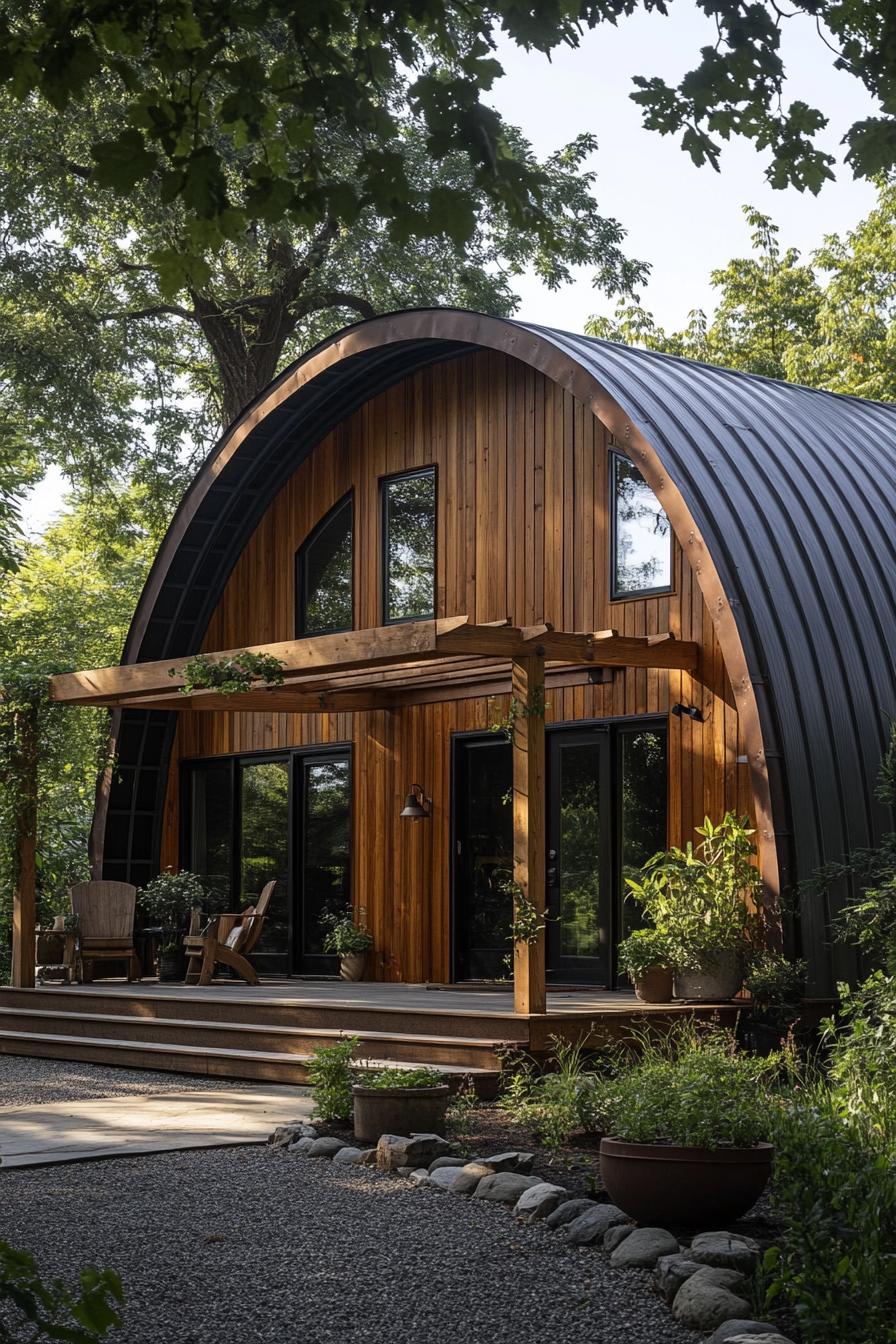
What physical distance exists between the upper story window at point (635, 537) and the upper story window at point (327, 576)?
3.41 m

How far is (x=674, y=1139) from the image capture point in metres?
6.14

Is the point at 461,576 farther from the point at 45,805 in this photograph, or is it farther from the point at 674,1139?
the point at 674,1139

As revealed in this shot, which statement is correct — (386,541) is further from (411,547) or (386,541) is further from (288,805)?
(288,805)

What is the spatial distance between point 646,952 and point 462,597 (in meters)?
4.50

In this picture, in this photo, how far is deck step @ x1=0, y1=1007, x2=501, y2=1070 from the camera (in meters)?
10.2

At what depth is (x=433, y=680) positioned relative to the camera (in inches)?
569

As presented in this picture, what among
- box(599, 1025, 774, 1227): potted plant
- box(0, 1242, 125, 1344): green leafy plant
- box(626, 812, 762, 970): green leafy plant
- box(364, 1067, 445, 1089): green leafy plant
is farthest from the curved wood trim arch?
box(0, 1242, 125, 1344): green leafy plant

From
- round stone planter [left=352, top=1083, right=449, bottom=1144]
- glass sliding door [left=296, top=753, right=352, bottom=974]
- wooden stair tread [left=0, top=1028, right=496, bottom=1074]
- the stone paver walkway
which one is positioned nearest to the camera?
round stone planter [left=352, top=1083, right=449, bottom=1144]

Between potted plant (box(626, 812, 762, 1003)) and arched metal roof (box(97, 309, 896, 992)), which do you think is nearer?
potted plant (box(626, 812, 762, 1003))

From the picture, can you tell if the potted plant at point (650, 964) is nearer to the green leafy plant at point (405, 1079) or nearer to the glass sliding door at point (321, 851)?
the green leafy plant at point (405, 1079)

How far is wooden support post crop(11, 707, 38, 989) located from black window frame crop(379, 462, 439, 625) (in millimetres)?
3287

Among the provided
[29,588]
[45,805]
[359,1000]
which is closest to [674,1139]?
[359,1000]

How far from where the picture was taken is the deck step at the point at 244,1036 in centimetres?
1025

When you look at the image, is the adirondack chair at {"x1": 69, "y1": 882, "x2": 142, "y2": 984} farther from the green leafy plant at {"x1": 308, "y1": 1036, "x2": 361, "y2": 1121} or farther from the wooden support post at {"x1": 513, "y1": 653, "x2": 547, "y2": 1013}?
the green leafy plant at {"x1": 308, "y1": 1036, "x2": 361, "y2": 1121}
